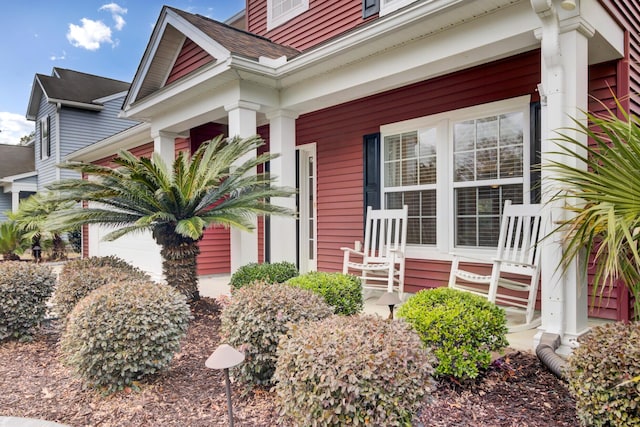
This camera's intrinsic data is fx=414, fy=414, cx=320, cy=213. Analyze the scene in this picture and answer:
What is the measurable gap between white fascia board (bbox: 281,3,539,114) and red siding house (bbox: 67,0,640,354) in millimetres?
13

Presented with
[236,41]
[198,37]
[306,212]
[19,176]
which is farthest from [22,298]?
[19,176]

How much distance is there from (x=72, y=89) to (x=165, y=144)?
33.2ft

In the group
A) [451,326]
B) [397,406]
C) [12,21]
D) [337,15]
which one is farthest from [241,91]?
[12,21]

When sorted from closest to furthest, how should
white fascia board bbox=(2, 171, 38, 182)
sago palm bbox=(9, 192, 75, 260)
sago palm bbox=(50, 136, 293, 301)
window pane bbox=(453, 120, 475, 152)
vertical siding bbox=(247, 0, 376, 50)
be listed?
sago palm bbox=(50, 136, 293, 301), window pane bbox=(453, 120, 475, 152), vertical siding bbox=(247, 0, 376, 50), sago palm bbox=(9, 192, 75, 260), white fascia board bbox=(2, 171, 38, 182)

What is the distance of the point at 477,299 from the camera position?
8.96 ft

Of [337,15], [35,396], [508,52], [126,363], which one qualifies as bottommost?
[35,396]

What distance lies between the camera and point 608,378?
69.7 inches

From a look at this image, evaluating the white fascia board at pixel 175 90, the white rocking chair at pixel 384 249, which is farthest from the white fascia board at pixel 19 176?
the white rocking chair at pixel 384 249

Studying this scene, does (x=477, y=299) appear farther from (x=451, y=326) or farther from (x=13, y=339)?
(x=13, y=339)

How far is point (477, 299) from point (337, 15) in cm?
475

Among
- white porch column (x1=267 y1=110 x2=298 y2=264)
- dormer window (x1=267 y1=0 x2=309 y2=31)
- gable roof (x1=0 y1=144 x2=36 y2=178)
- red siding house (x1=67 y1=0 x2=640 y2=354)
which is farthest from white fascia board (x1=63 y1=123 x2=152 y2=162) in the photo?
gable roof (x1=0 y1=144 x2=36 y2=178)

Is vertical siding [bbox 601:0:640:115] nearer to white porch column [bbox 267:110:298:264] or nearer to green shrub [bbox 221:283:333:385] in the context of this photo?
green shrub [bbox 221:283:333:385]

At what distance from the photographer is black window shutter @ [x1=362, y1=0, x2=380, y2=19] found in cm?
533

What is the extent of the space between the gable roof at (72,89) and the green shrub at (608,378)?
15.4 metres
